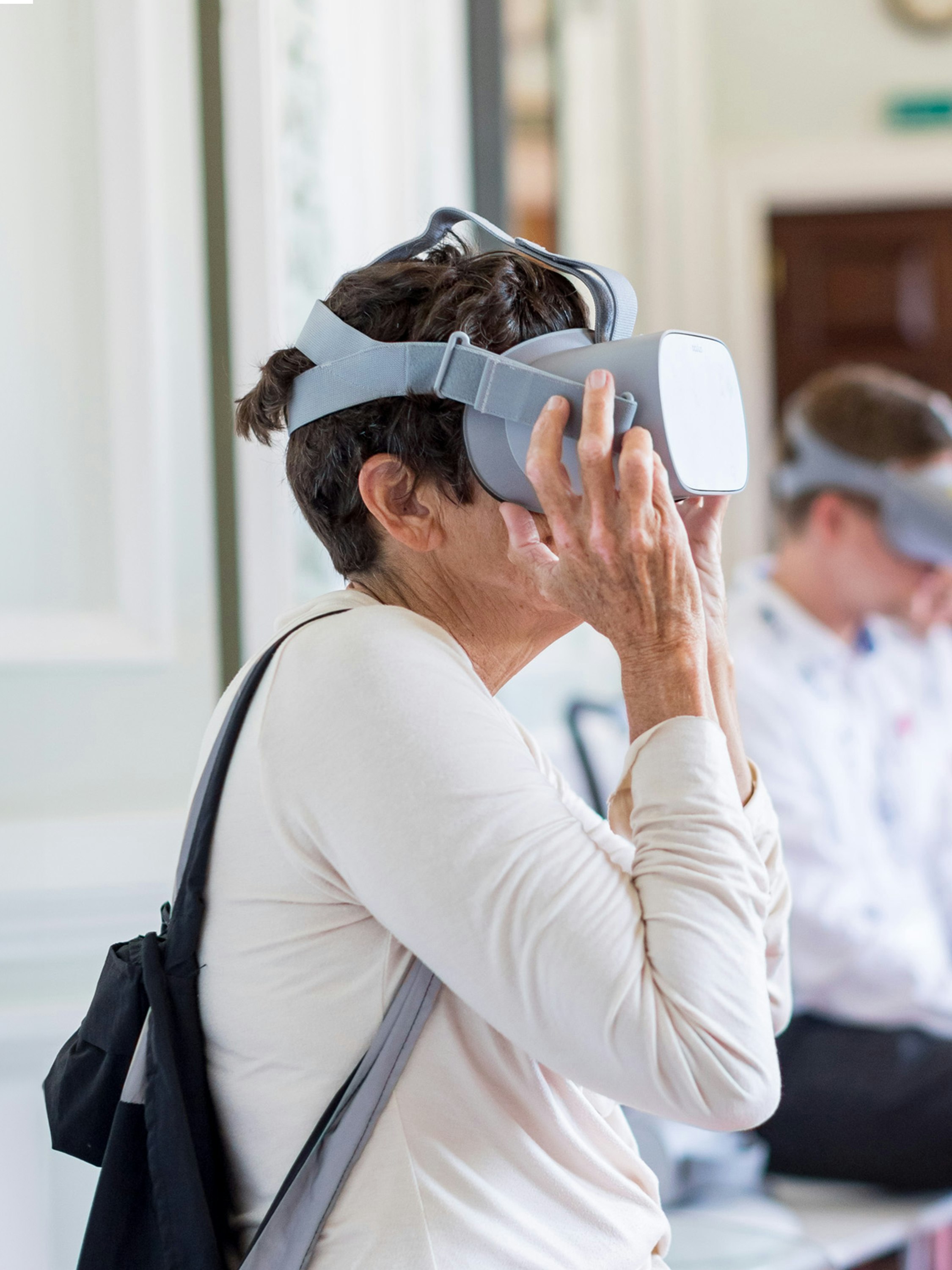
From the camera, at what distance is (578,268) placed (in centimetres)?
82

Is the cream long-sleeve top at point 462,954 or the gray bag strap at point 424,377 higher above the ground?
the gray bag strap at point 424,377

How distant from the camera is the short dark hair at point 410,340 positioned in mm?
796

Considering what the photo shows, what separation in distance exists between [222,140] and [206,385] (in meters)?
0.23

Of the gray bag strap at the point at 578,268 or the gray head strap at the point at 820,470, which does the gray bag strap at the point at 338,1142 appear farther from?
the gray head strap at the point at 820,470

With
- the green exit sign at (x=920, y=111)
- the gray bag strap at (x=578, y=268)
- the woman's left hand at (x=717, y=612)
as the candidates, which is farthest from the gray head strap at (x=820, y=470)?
the green exit sign at (x=920, y=111)

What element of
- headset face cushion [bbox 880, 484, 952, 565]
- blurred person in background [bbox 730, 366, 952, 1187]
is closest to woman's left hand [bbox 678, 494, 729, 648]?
blurred person in background [bbox 730, 366, 952, 1187]

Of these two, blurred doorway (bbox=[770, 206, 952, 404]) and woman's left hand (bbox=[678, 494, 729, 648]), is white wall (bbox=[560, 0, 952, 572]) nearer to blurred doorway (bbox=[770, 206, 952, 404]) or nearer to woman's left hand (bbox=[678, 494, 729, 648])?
blurred doorway (bbox=[770, 206, 952, 404])

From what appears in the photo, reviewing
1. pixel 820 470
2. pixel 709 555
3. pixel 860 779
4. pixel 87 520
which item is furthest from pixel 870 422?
pixel 87 520

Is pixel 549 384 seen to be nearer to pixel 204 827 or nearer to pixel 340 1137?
pixel 204 827

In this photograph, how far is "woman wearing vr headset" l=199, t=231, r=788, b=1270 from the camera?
0.66 m

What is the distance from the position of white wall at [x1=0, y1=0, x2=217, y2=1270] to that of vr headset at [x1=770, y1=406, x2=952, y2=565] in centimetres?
117

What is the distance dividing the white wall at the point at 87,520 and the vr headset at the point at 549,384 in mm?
381

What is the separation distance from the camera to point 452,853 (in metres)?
0.66

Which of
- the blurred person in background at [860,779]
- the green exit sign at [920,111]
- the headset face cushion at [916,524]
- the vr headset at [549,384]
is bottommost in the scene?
the blurred person in background at [860,779]
